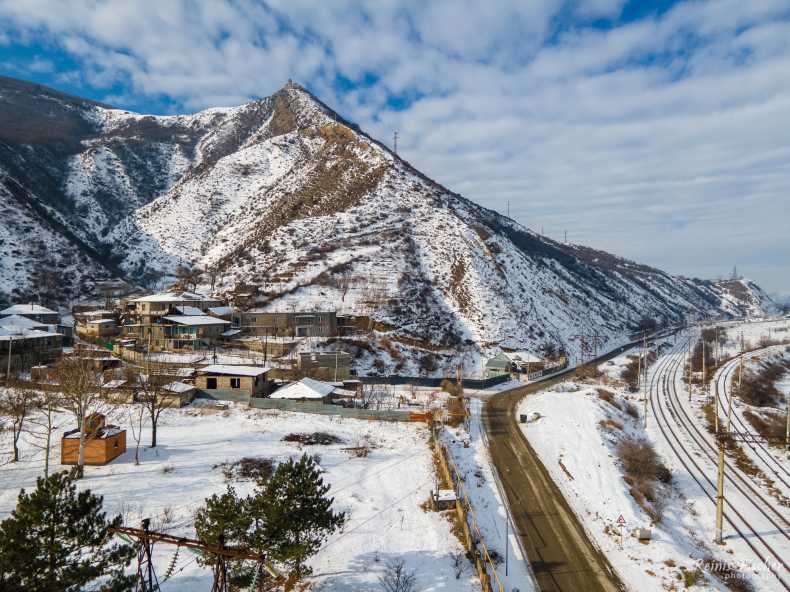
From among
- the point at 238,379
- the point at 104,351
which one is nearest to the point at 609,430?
the point at 238,379

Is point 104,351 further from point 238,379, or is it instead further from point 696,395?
point 696,395

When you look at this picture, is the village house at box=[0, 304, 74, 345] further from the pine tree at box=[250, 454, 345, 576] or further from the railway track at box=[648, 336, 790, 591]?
the railway track at box=[648, 336, 790, 591]

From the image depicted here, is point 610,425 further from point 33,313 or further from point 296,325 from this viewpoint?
point 33,313

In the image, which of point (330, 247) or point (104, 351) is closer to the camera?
point (104, 351)

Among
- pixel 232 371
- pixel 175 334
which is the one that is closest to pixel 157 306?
pixel 175 334

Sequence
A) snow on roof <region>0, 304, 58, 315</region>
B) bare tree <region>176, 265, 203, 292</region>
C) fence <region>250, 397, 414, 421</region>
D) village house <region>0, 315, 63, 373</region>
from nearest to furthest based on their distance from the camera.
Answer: fence <region>250, 397, 414, 421</region>, village house <region>0, 315, 63, 373</region>, snow on roof <region>0, 304, 58, 315</region>, bare tree <region>176, 265, 203, 292</region>

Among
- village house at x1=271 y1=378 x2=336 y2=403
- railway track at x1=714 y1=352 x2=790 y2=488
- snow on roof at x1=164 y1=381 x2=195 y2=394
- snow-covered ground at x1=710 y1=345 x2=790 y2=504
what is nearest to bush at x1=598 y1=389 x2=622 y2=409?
railway track at x1=714 y1=352 x2=790 y2=488

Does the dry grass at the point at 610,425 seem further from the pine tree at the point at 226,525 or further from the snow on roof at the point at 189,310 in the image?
the snow on roof at the point at 189,310
